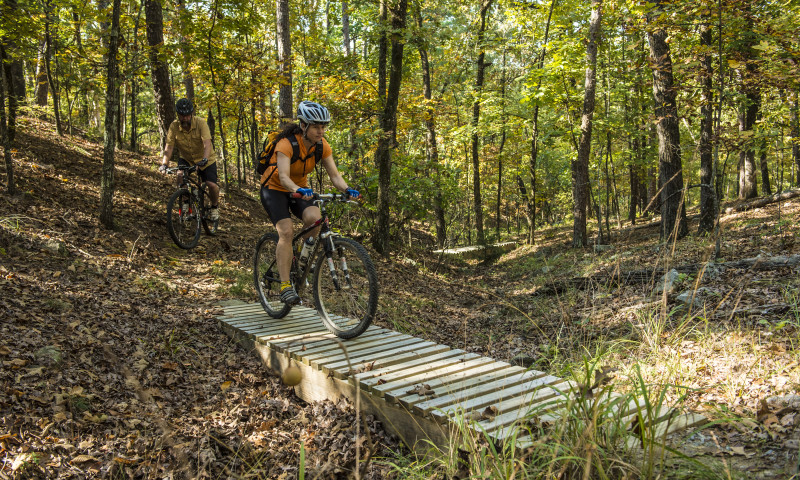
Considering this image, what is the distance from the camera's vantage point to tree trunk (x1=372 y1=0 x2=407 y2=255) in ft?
31.7

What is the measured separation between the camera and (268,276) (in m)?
5.62

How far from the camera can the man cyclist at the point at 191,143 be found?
752 cm

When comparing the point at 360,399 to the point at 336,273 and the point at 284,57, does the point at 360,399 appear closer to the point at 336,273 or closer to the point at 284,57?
the point at 336,273

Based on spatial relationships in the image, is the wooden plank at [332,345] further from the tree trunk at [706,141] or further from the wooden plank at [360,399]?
the tree trunk at [706,141]

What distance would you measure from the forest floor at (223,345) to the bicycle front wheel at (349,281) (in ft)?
2.63

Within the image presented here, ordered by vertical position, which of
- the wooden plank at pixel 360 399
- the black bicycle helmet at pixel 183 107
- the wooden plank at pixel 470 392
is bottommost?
the wooden plank at pixel 360 399

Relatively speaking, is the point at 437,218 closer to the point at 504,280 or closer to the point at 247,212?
the point at 504,280

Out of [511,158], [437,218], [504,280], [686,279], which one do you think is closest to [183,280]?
[686,279]

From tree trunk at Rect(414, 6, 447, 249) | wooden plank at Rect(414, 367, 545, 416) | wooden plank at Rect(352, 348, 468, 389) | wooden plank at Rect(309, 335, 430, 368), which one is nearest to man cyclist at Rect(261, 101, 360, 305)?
wooden plank at Rect(309, 335, 430, 368)

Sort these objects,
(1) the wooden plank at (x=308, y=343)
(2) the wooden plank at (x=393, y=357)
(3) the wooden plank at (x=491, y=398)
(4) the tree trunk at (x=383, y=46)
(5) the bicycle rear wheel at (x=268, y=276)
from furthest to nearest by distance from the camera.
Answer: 1. (4) the tree trunk at (x=383, y=46)
2. (5) the bicycle rear wheel at (x=268, y=276)
3. (1) the wooden plank at (x=308, y=343)
4. (2) the wooden plank at (x=393, y=357)
5. (3) the wooden plank at (x=491, y=398)

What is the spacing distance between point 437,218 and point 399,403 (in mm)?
13365

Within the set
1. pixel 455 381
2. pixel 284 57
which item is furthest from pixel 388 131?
pixel 455 381

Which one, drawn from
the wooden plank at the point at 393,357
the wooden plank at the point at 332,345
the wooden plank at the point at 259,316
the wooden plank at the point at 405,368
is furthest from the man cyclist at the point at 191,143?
the wooden plank at the point at 405,368

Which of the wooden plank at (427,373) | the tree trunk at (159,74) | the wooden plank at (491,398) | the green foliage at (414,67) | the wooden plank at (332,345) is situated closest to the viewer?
the wooden plank at (491,398)
